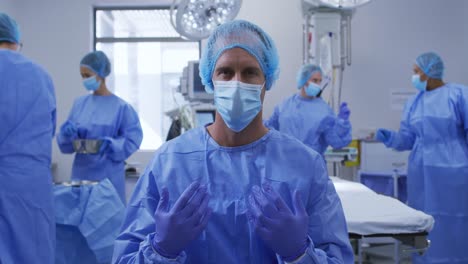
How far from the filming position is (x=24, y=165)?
6.03 feet

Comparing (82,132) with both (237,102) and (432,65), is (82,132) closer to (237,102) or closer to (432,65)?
(237,102)

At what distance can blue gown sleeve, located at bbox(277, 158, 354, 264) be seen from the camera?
3.31 ft

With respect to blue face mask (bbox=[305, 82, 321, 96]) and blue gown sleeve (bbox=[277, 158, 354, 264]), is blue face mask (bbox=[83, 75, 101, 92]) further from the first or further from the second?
blue gown sleeve (bbox=[277, 158, 354, 264])

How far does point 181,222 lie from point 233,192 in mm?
176

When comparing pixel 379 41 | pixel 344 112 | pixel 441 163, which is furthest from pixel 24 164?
pixel 379 41

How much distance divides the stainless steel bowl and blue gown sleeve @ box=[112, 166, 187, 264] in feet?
5.48

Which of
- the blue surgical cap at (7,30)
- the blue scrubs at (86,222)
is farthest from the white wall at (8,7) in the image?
the blue scrubs at (86,222)

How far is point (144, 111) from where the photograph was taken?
4801mm

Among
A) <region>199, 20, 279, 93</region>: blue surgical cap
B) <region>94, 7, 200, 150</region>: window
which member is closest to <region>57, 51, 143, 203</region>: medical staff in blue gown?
<region>199, 20, 279, 93</region>: blue surgical cap

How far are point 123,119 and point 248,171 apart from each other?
202cm

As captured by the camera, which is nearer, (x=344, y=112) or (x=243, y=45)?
(x=243, y=45)

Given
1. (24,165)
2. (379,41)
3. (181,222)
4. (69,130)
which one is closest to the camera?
(181,222)

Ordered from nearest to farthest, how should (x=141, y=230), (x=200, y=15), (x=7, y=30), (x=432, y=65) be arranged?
(x=141, y=230) → (x=7, y=30) → (x=200, y=15) → (x=432, y=65)

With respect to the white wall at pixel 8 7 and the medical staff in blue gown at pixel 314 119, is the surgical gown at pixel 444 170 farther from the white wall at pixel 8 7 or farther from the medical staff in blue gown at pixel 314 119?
the white wall at pixel 8 7
